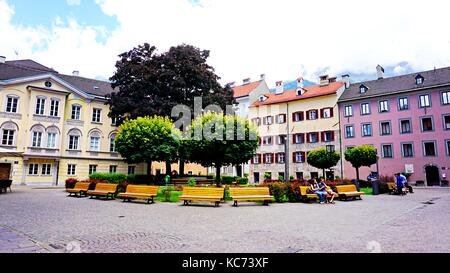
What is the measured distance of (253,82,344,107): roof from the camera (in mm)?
45562

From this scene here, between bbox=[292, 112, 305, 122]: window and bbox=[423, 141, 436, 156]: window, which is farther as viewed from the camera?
bbox=[292, 112, 305, 122]: window

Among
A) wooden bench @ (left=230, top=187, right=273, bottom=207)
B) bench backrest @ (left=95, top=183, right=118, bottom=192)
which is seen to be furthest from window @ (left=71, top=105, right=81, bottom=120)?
wooden bench @ (left=230, top=187, right=273, bottom=207)

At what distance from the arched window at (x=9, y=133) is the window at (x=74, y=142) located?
596cm

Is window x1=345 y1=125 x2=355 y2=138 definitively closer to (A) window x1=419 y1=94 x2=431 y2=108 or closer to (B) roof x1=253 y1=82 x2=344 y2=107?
(B) roof x1=253 y1=82 x2=344 y2=107

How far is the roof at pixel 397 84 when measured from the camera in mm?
38344

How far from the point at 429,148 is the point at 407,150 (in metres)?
2.39

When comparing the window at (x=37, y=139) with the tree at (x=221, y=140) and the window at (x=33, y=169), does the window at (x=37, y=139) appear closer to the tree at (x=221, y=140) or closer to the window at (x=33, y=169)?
the window at (x=33, y=169)

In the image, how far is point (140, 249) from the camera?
597 cm

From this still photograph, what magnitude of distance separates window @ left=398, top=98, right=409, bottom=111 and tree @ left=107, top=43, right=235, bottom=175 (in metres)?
23.1

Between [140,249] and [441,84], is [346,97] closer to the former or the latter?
[441,84]

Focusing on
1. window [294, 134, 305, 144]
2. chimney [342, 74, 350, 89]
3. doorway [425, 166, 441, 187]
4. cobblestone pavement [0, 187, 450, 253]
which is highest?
chimney [342, 74, 350, 89]

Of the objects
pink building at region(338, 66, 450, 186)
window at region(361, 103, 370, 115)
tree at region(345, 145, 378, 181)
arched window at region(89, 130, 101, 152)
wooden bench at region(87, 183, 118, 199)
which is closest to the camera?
wooden bench at region(87, 183, 118, 199)
